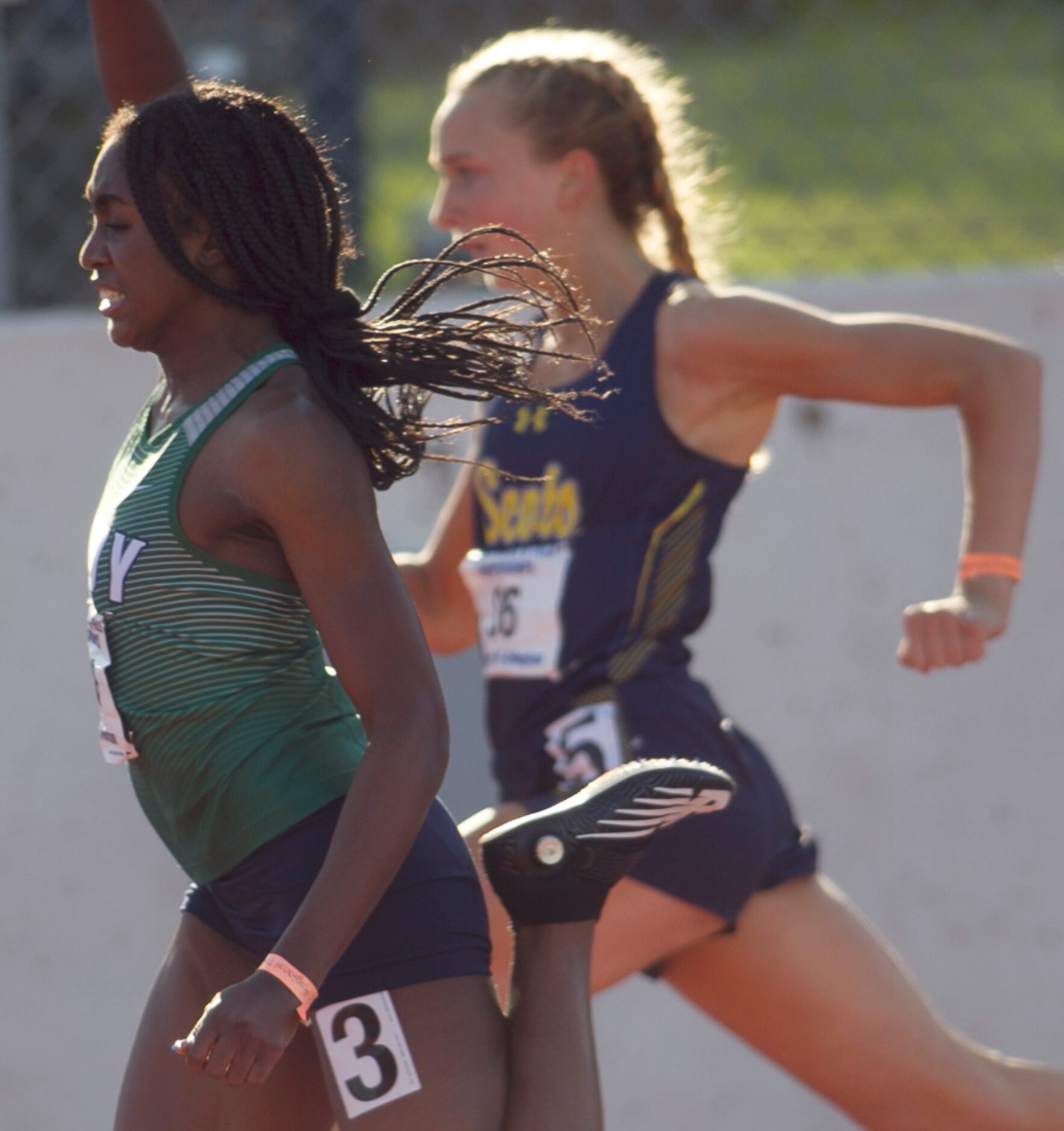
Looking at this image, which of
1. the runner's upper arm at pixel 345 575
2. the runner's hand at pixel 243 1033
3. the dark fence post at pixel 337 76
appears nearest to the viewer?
the runner's hand at pixel 243 1033

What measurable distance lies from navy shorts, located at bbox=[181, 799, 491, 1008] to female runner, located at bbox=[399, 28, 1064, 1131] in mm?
620

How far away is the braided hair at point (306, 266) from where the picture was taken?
1848 mm

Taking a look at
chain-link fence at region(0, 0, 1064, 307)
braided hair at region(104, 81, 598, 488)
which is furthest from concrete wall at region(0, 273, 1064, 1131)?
braided hair at region(104, 81, 598, 488)

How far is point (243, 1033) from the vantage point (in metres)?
1.61

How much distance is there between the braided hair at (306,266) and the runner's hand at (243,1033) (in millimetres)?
566

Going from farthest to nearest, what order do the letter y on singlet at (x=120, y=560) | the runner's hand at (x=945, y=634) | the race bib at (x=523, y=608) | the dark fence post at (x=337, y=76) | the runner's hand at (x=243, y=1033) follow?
the dark fence post at (x=337, y=76), the race bib at (x=523, y=608), the runner's hand at (x=945, y=634), the letter y on singlet at (x=120, y=560), the runner's hand at (x=243, y=1033)

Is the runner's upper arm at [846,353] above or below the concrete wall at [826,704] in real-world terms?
above

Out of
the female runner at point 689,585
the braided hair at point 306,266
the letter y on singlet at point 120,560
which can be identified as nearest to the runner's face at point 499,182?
the female runner at point 689,585

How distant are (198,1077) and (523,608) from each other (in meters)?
0.91

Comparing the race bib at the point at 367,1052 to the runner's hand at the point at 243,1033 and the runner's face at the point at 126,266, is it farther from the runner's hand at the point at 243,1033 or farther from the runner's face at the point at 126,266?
the runner's face at the point at 126,266

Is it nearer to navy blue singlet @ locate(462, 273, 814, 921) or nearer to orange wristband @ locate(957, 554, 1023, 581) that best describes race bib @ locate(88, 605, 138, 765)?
navy blue singlet @ locate(462, 273, 814, 921)

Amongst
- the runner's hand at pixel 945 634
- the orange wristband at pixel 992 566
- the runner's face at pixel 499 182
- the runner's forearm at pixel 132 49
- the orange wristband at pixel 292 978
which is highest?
the runner's forearm at pixel 132 49

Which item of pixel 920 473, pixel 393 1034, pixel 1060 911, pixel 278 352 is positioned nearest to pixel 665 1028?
pixel 1060 911

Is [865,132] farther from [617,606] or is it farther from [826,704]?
[617,606]
